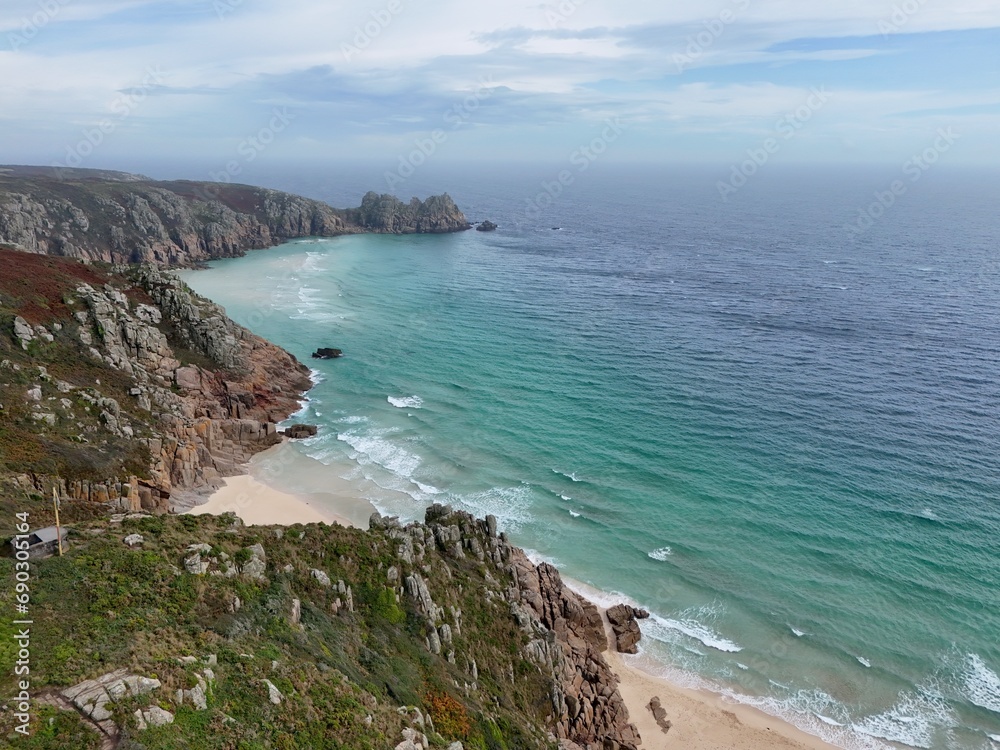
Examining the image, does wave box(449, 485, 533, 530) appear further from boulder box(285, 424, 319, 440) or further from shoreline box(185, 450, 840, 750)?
boulder box(285, 424, 319, 440)

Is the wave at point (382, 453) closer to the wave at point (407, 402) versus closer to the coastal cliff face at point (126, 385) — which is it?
the wave at point (407, 402)

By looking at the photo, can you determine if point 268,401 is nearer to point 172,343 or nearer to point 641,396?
point 172,343

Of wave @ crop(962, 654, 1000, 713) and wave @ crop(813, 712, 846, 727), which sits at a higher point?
wave @ crop(962, 654, 1000, 713)

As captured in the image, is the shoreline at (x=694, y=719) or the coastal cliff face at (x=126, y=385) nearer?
the shoreline at (x=694, y=719)

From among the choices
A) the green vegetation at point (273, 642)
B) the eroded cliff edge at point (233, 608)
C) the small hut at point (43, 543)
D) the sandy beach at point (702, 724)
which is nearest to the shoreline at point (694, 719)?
the sandy beach at point (702, 724)

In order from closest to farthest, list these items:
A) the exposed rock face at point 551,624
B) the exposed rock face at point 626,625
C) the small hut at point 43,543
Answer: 1. the small hut at point 43,543
2. the exposed rock face at point 551,624
3. the exposed rock face at point 626,625

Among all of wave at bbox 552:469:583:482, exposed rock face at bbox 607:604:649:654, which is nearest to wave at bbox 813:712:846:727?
exposed rock face at bbox 607:604:649:654

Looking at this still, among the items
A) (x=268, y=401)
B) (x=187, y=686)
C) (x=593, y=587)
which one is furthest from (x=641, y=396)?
(x=187, y=686)
